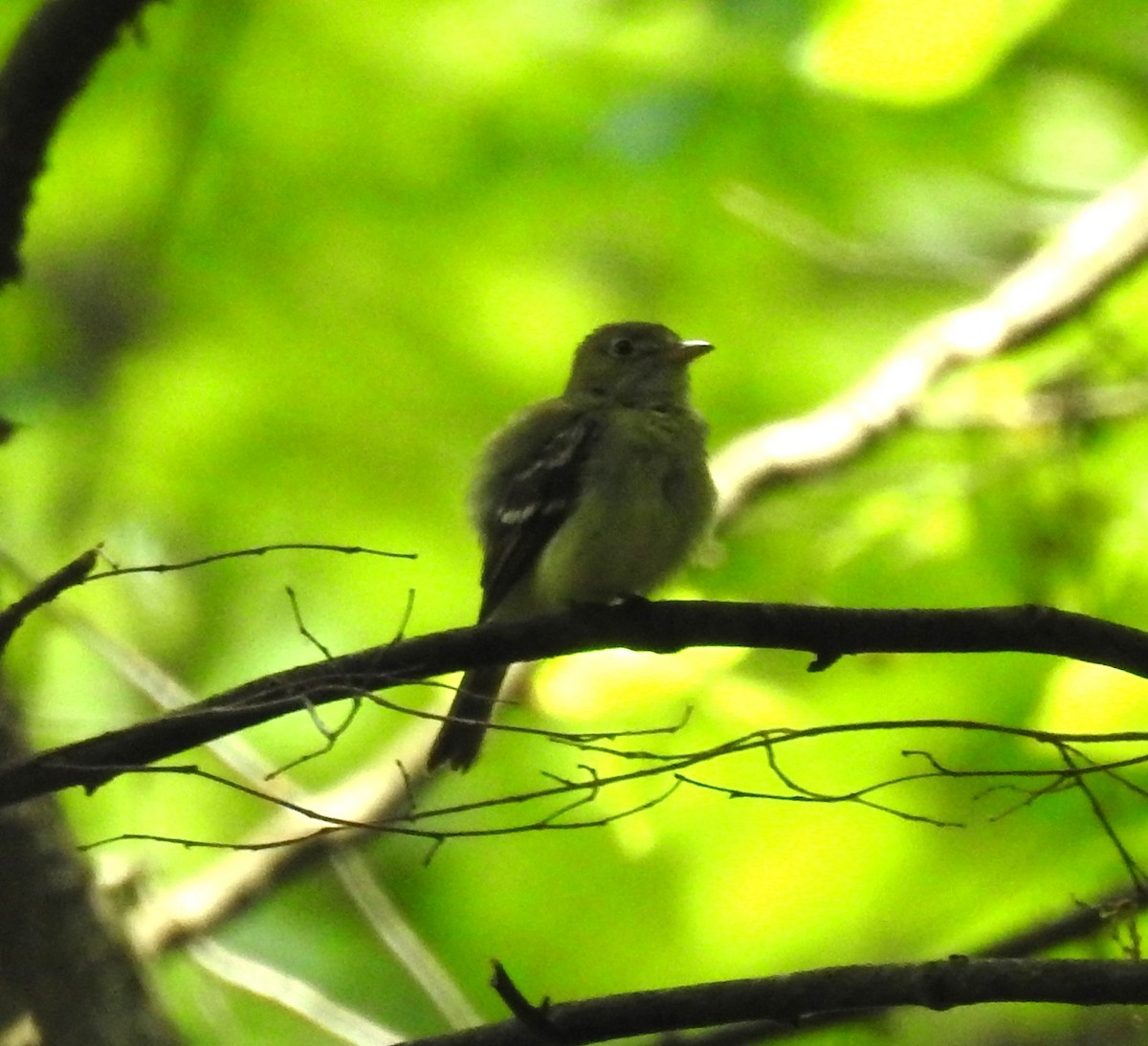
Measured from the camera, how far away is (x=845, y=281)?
22.3ft

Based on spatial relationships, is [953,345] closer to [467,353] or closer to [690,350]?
[690,350]

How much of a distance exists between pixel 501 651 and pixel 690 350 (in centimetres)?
252

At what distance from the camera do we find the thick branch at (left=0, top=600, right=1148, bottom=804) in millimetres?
2926

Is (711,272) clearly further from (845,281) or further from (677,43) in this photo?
(677,43)

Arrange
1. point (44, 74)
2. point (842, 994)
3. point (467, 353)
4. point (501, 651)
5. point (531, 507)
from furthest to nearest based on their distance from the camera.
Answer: point (467, 353) → point (531, 507) → point (44, 74) → point (501, 651) → point (842, 994)

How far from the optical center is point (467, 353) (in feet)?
20.4

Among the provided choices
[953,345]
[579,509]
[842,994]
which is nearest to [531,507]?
[579,509]

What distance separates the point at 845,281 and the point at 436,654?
157 inches

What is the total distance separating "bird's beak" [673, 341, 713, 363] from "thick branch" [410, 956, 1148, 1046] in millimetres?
3139

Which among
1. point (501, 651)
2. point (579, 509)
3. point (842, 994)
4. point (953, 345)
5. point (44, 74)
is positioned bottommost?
point (842, 994)

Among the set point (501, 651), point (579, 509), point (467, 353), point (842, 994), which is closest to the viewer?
point (842, 994)

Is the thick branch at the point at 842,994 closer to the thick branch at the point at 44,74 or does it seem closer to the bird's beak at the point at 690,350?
the thick branch at the point at 44,74

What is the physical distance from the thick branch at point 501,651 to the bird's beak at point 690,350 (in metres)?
2.29

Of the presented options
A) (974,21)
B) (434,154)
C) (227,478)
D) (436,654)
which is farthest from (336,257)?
(436,654)
